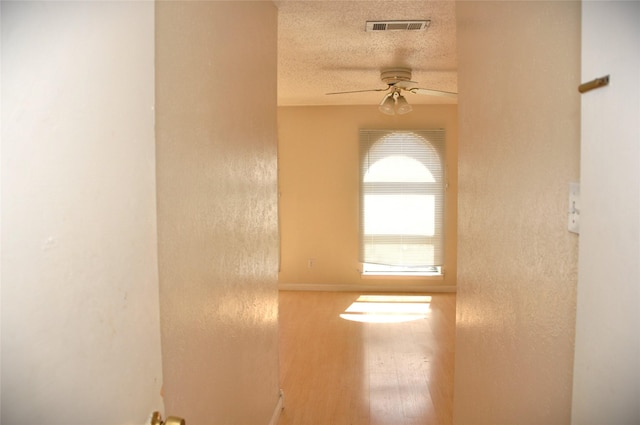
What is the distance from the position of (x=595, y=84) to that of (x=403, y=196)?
561 centimetres

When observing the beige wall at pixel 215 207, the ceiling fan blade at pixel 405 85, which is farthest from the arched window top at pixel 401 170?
the beige wall at pixel 215 207

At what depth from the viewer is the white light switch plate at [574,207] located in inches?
44.6

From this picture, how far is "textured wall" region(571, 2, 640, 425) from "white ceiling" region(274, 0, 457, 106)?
212 centimetres

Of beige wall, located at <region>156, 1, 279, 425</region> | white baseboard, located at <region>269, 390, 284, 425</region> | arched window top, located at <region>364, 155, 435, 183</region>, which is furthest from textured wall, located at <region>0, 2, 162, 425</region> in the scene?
arched window top, located at <region>364, 155, 435, 183</region>

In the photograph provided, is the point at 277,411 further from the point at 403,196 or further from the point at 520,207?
the point at 403,196

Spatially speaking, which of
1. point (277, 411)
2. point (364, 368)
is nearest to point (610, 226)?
point (277, 411)

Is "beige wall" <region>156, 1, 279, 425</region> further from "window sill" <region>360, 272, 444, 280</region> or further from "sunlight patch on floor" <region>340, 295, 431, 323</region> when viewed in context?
"window sill" <region>360, 272, 444, 280</region>

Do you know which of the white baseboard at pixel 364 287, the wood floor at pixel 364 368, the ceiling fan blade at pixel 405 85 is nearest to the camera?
the wood floor at pixel 364 368

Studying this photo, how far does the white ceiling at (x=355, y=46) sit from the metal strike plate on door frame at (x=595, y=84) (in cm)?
208

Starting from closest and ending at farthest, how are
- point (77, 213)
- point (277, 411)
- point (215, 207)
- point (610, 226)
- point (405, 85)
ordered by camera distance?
point (77, 213) → point (610, 226) → point (215, 207) → point (277, 411) → point (405, 85)

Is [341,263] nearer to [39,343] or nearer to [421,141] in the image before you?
[421,141]

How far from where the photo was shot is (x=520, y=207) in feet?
4.75

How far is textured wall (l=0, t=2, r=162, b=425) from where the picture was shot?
0.62m

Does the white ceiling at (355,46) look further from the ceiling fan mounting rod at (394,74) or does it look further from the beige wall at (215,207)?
the beige wall at (215,207)
